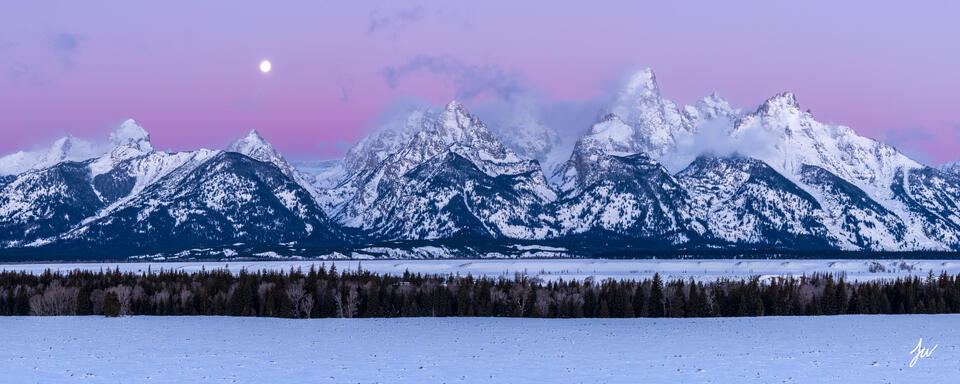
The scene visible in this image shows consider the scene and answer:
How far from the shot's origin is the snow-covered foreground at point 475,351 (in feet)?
244

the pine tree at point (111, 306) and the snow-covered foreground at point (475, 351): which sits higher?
the pine tree at point (111, 306)

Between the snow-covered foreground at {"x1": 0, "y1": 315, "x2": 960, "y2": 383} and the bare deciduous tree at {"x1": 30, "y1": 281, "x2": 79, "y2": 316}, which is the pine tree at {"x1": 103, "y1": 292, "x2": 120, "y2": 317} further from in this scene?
the snow-covered foreground at {"x1": 0, "y1": 315, "x2": 960, "y2": 383}

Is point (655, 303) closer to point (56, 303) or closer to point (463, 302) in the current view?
point (463, 302)

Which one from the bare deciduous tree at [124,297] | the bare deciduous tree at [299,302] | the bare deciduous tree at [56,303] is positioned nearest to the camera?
the bare deciduous tree at [299,302]

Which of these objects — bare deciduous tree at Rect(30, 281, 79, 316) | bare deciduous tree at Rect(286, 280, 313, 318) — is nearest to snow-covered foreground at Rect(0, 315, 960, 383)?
bare deciduous tree at Rect(286, 280, 313, 318)

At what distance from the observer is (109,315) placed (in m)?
155

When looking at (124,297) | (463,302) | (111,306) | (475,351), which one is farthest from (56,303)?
(475,351)

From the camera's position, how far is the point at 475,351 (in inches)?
3711

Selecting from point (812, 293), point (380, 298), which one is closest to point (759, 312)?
point (812, 293)

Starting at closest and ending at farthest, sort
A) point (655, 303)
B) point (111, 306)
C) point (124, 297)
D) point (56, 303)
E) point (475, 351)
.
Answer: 1. point (475, 351)
2. point (111, 306)
3. point (124, 297)
4. point (655, 303)
5. point (56, 303)

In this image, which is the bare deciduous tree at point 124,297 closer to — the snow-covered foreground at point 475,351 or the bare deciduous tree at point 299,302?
the snow-covered foreground at point 475,351

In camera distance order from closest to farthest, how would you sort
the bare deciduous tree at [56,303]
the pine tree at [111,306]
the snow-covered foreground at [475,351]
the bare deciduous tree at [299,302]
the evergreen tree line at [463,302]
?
the snow-covered foreground at [475,351] < the pine tree at [111,306] < the bare deciduous tree at [299,302] < the evergreen tree line at [463,302] < the bare deciduous tree at [56,303]

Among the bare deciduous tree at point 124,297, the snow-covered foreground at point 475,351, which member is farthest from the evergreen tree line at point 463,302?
the snow-covered foreground at point 475,351

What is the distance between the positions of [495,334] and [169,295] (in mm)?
73635
